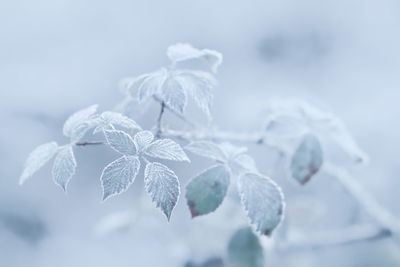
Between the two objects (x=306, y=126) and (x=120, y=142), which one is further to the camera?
(x=306, y=126)

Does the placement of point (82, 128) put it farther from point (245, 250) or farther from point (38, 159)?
point (245, 250)

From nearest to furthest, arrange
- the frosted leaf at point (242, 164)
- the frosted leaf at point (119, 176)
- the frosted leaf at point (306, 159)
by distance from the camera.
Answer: the frosted leaf at point (119, 176), the frosted leaf at point (242, 164), the frosted leaf at point (306, 159)

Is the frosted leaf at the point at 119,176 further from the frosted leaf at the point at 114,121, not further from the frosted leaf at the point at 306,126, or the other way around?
the frosted leaf at the point at 306,126

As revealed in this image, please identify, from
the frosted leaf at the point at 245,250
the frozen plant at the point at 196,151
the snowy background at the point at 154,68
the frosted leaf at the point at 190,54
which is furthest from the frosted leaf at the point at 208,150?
the snowy background at the point at 154,68

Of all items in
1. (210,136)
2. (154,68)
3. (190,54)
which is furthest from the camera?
(154,68)

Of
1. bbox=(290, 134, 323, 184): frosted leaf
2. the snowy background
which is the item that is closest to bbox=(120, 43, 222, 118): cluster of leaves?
bbox=(290, 134, 323, 184): frosted leaf

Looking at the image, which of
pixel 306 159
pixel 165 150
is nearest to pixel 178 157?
pixel 165 150

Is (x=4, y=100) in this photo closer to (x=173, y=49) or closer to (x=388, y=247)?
(x=173, y=49)
